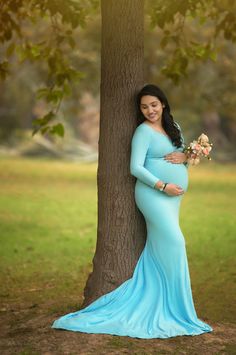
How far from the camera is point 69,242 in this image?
39.7 feet

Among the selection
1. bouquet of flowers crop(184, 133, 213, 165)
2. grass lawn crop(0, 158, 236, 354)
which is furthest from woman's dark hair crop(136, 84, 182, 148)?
grass lawn crop(0, 158, 236, 354)

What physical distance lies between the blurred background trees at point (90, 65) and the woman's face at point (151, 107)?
167cm

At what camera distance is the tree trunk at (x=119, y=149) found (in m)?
6.55

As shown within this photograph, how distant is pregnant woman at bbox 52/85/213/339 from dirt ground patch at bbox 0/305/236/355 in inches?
3.8

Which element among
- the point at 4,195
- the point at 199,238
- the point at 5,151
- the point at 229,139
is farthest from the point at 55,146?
the point at 199,238

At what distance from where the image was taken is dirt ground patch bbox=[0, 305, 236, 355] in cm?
570

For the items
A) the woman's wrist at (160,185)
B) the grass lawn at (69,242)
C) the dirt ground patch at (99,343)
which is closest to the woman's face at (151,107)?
the woman's wrist at (160,185)

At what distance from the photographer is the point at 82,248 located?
38.0 feet

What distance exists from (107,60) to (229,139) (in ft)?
118

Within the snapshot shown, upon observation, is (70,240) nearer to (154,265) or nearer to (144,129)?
(154,265)

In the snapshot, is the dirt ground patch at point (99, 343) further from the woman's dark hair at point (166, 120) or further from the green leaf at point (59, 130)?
the green leaf at point (59, 130)

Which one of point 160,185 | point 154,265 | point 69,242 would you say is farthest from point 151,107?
point 69,242

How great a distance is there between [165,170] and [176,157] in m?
0.17

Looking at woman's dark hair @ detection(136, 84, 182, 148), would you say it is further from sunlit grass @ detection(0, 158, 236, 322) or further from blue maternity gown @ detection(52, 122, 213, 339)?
sunlit grass @ detection(0, 158, 236, 322)
